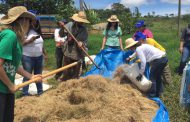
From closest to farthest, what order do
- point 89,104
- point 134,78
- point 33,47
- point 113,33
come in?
1. point 89,104
2. point 33,47
3. point 134,78
4. point 113,33

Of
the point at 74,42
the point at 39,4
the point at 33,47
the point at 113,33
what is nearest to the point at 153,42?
the point at 113,33

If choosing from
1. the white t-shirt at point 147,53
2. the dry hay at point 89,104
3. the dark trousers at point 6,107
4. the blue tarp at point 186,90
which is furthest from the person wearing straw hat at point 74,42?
the dark trousers at point 6,107

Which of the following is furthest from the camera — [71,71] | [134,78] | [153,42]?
[71,71]

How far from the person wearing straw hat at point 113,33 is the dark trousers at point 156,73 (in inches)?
71.6

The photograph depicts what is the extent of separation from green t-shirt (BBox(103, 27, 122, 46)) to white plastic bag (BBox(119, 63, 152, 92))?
4.59 ft

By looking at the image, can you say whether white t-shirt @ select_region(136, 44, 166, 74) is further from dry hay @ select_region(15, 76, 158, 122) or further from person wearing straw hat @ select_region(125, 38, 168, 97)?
dry hay @ select_region(15, 76, 158, 122)

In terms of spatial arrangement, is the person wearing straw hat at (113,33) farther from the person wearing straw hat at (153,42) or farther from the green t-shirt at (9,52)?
the green t-shirt at (9,52)

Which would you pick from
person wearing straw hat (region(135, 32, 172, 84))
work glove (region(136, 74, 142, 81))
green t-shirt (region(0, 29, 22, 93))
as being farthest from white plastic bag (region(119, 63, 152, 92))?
green t-shirt (region(0, 29, 22, 93))

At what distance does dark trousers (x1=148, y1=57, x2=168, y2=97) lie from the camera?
6199 millimetres

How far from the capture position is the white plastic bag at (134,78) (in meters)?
6.11

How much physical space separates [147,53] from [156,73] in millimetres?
492

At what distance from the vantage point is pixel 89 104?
15.9 feet

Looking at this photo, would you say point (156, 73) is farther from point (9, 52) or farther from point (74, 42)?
point (9, 52)

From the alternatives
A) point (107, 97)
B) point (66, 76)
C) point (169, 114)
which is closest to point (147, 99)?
point (169, 114)
